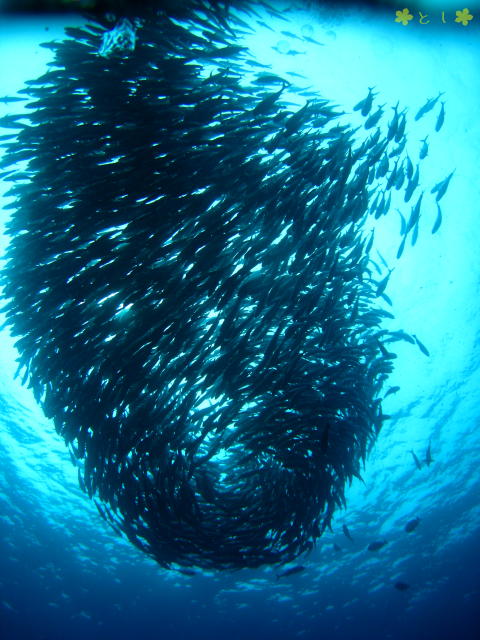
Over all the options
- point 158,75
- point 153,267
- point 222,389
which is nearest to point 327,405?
point 222,389

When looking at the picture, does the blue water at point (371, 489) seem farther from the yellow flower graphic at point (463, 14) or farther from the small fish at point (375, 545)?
the small fish at point (375, 545)

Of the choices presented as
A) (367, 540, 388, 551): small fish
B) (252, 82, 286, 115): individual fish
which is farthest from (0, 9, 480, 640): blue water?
(367, 540, 388, 551): small fish

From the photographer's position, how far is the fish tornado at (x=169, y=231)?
4.47 m

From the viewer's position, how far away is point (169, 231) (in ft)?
14.9

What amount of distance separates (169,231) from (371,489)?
17.9 meters

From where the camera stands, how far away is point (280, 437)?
644cm

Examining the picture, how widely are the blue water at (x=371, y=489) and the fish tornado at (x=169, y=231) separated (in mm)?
925

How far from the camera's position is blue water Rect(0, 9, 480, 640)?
286 inches

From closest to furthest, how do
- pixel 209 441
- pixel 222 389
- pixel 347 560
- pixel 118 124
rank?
pixel 118 124, pixel 222 389, pixel 209 441, pixel 347 560

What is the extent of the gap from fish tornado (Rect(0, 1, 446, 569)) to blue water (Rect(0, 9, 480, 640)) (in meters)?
0.92

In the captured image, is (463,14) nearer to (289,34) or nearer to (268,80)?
(289,34)

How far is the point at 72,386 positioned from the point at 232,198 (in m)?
3.54

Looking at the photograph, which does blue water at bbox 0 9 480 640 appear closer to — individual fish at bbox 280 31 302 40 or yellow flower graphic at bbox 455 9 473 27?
individual fish at bbox 280 31 302 40

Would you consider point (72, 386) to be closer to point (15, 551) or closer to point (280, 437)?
point (280, 437)
